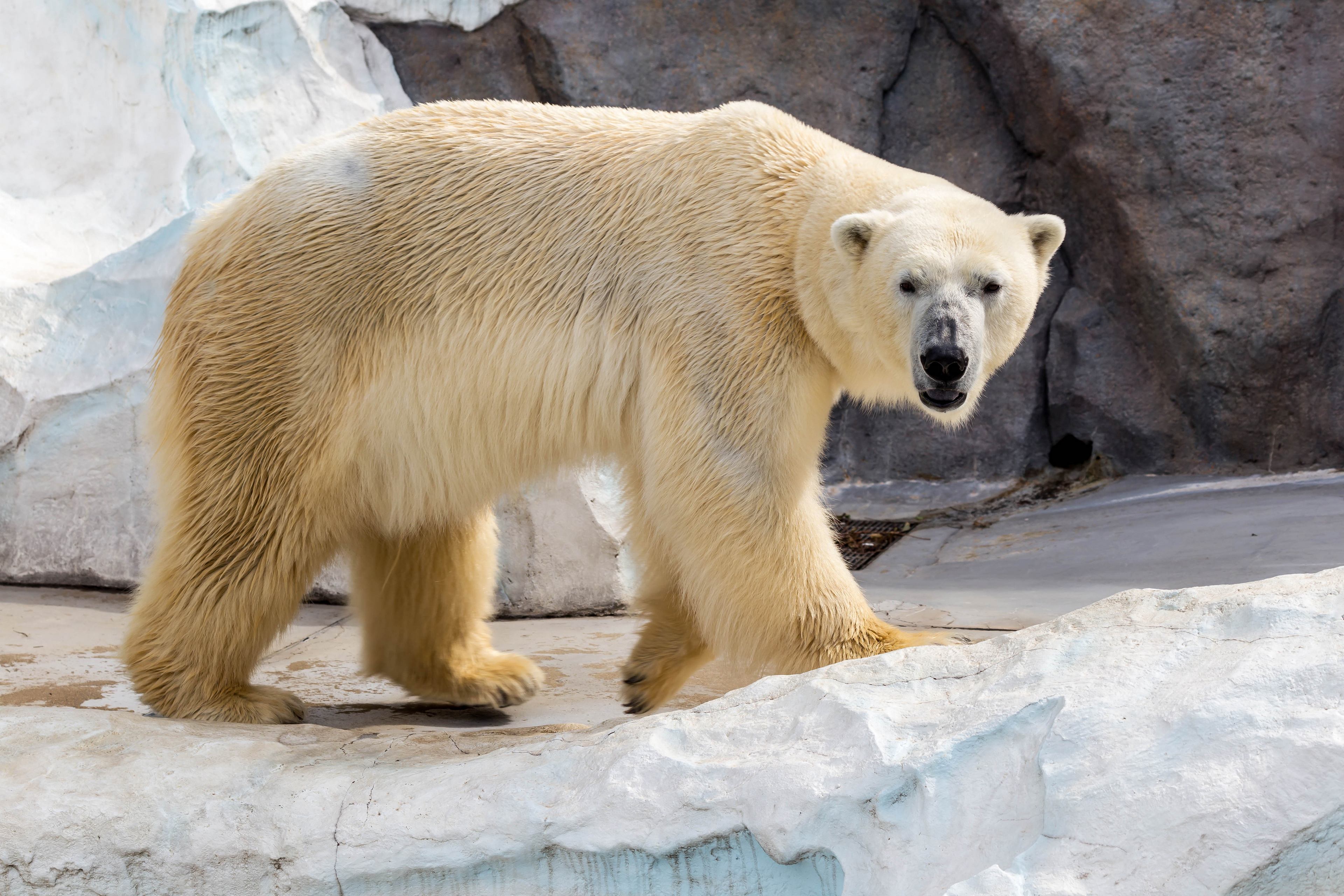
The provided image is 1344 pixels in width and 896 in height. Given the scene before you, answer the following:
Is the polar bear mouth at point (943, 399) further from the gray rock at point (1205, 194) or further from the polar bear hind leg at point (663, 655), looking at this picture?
the gray rock at point (1205, 194)

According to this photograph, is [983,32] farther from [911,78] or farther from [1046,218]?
[1046,218]

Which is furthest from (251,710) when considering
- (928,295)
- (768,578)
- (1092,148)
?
(1092,148)

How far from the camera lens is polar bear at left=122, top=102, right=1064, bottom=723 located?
2.65 m

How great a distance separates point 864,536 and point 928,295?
11.1 ft

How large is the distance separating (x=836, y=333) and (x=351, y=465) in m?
1.17

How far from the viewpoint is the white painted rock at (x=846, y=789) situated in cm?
155

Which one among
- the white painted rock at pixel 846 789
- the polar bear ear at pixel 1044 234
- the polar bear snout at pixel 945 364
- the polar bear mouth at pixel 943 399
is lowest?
the white painted rock at pixel 846 789

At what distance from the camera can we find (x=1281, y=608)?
1844 millimetres

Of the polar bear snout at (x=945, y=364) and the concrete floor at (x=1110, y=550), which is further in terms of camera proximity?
the concrete floor at (x=1110, y=550)

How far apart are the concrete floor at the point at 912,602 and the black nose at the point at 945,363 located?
809 mm

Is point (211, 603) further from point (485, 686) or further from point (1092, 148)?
point (1092, 148)

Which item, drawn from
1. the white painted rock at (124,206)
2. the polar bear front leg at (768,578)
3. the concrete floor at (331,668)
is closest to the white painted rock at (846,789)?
the polar bear front leg at (768,578)

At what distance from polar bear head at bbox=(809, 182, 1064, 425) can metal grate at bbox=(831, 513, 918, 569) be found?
8.80 feet

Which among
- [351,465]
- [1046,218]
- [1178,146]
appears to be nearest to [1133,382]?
[1178,146]
